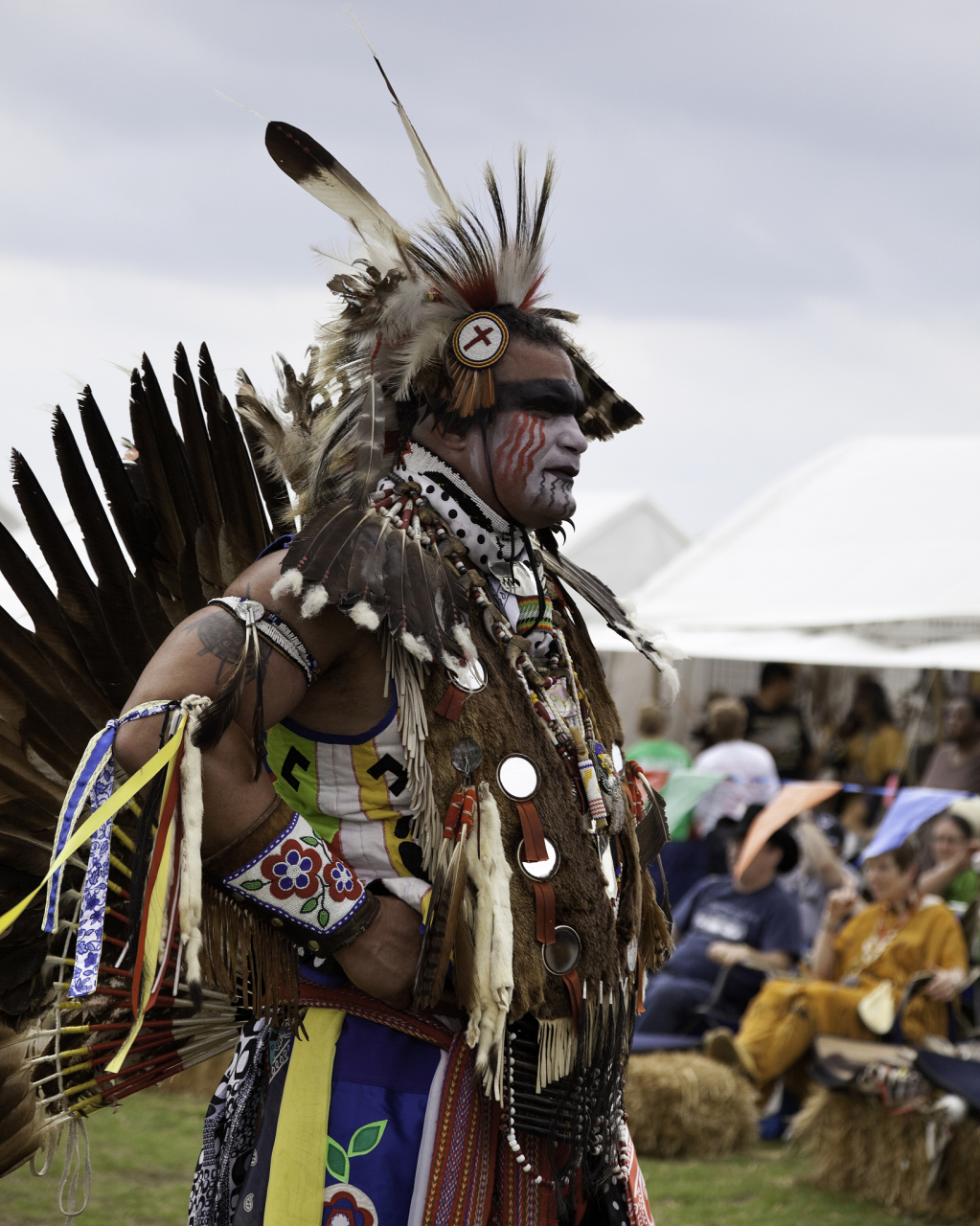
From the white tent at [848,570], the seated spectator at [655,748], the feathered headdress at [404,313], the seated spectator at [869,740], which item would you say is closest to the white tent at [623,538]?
the white tent at [848,570]

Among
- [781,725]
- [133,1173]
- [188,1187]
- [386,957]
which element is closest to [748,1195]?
[188,1187]

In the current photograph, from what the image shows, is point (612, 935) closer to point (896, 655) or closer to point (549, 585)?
point (549, 585)

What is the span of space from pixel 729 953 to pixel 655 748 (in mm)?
1927

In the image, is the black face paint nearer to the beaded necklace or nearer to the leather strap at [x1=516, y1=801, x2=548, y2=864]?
the leather strap at [x1=516, y1=801, x2=548, y2=864]

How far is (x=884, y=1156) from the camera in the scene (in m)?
4.93

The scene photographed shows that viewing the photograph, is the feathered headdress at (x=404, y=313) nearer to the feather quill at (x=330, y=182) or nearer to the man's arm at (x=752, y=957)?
the feather quill at (x=330, y=182)

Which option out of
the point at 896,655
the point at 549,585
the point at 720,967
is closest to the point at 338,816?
the point at 549,585

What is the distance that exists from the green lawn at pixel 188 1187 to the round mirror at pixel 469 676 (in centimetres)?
340

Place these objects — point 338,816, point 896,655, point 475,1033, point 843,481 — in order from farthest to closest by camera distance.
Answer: point 843,481, point 896,655, point 338,816, point 475,1033

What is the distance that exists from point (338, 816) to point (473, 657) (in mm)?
296

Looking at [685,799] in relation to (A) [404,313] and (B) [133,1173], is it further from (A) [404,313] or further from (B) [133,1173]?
(A) [404,313]

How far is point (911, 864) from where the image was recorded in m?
5.36

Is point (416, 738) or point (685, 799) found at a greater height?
point (416, 738)

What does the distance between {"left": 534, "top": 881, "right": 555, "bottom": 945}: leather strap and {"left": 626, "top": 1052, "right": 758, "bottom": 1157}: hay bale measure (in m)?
3.82
